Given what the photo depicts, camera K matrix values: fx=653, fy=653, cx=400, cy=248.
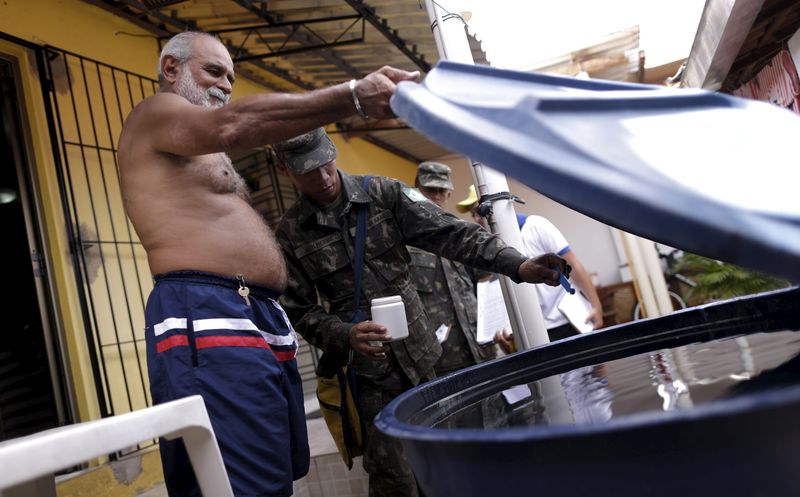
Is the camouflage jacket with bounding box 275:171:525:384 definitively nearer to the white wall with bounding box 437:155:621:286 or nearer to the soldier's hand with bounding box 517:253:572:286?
the soldier's hand with bounding box 517:253:572:286

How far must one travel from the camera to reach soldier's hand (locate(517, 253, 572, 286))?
84.2 inches

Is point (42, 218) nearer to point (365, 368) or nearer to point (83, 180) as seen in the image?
point (83, 180)

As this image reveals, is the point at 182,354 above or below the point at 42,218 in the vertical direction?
below

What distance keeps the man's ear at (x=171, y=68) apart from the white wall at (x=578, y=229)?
11684 millimetres

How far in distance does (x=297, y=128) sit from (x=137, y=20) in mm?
4905

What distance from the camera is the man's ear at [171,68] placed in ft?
7.34

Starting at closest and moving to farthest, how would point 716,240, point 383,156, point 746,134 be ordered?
point 716,240 < point 746,134 < point 383,156

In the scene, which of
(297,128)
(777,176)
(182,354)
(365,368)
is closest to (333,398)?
(365,368)

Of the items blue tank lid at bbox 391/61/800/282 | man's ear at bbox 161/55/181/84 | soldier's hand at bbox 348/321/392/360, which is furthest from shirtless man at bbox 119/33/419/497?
blue tank lid at bbox 391/61/800/282

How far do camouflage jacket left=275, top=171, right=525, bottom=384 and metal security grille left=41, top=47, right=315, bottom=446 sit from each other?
2370mm

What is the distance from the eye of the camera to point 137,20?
228 inches

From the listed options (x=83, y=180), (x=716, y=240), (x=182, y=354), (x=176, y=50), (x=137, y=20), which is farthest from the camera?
(x=137, y=20)

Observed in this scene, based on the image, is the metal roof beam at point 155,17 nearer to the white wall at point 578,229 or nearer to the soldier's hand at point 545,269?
the soldier's hand at point 545,269

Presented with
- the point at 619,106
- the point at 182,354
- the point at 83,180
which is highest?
the point at 83,180
